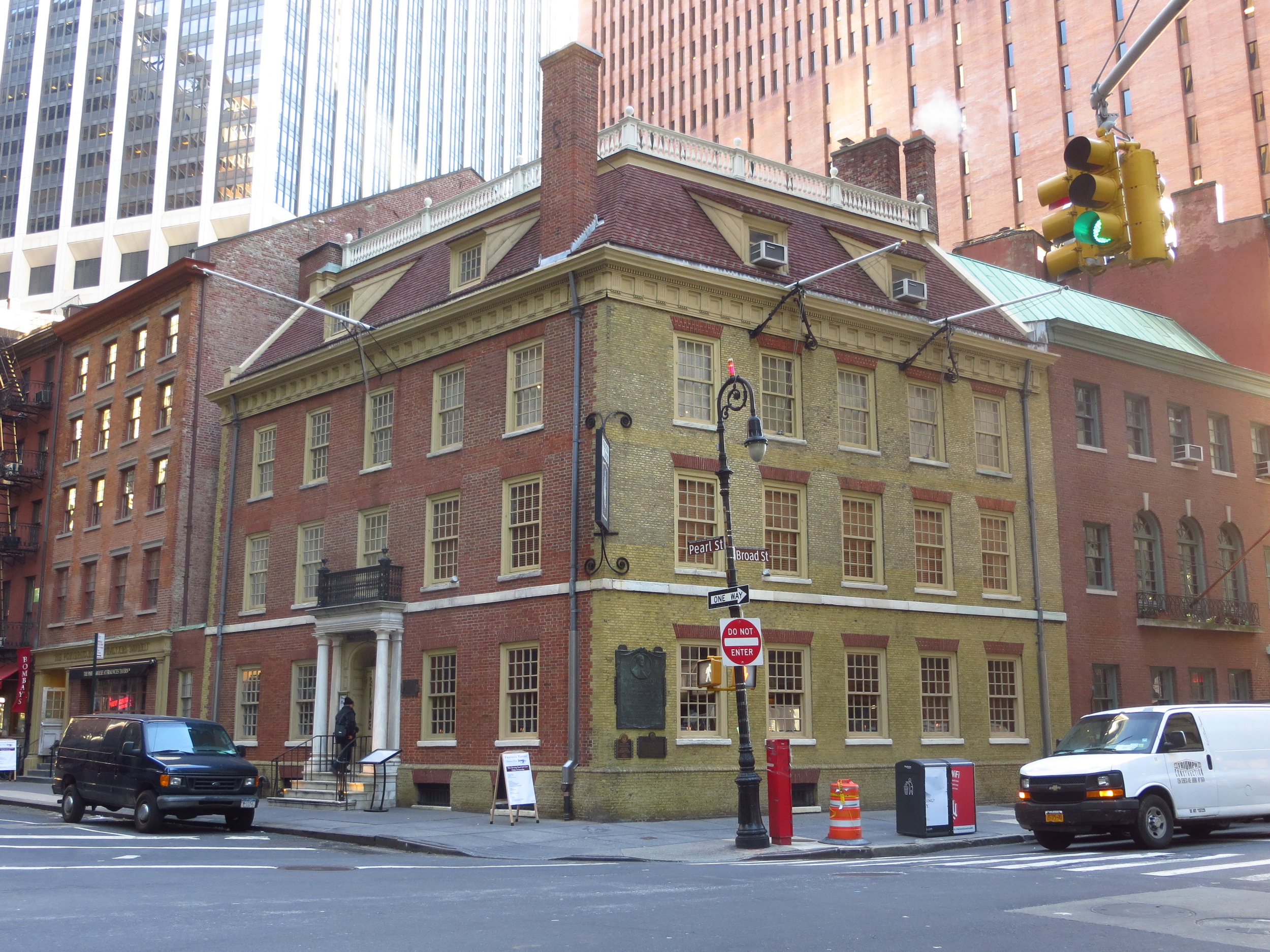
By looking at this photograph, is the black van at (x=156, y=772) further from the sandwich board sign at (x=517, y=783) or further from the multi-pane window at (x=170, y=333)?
the multi-pane window at (x=170, y=333)

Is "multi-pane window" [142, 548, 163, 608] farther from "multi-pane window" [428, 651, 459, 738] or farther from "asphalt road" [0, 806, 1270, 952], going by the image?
"asphalt road" [0, 806, 1270, 952]

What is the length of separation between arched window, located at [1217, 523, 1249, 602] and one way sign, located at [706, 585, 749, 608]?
22.7 meters

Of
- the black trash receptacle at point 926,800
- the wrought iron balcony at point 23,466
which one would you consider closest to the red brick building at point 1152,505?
the black trash receptacle at point 926,800

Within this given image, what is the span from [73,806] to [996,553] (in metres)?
21.1

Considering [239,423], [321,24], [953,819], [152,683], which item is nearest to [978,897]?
[953,819]

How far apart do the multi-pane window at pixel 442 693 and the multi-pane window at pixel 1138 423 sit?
19.7 meters

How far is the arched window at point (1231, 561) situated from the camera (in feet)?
118

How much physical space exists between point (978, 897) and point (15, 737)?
39887mm

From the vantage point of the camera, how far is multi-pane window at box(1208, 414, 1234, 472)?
37.1m

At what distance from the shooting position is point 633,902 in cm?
1209

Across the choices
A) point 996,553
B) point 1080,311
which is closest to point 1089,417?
point 1080,311

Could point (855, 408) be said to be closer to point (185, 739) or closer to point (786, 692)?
point (786, 692)

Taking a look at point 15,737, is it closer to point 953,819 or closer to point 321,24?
point 953,819

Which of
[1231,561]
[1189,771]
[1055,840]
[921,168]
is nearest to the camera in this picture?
[1189,771]
